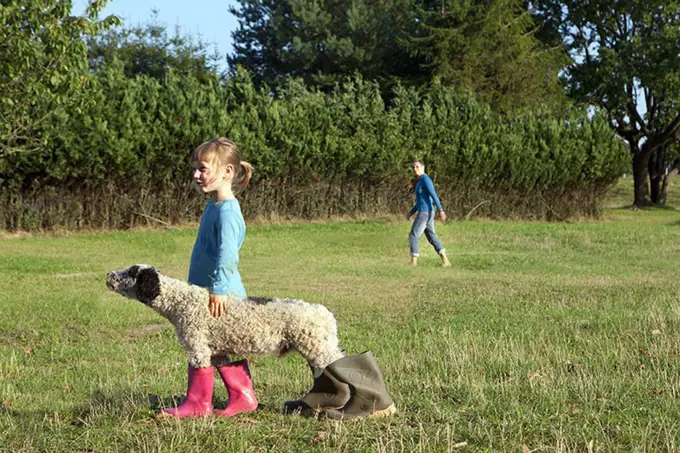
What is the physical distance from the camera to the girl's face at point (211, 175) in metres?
5.90

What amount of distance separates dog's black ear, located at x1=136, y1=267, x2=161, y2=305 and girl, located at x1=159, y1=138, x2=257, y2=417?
1.15 feet

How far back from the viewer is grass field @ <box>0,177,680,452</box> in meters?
5.36

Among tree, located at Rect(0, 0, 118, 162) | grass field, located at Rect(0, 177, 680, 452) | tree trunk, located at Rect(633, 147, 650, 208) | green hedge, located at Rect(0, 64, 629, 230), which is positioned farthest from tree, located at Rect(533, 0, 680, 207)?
tree, located at Rect(0, 0, 118, 162)

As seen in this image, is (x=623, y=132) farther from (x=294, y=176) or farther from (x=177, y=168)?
(x=177, y=168)

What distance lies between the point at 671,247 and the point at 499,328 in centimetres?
1576

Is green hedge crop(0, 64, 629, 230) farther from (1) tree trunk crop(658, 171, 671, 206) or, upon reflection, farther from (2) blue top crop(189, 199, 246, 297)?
(1) tree trunk crop(658, 171, 671, 206)

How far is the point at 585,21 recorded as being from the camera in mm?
47906

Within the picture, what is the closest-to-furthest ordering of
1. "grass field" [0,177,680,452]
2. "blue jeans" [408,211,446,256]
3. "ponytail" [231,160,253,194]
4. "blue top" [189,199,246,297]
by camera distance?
"grass field" [0,177,680,452]
"blue top" [189,199,246,297]
"ponytail" [231,160,253,194]
"blue jeans" [408,211,446,256]

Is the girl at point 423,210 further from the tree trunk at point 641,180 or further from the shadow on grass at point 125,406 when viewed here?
the tree trunk at point 641,180

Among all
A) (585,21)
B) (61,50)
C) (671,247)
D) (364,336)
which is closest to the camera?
(364,336)

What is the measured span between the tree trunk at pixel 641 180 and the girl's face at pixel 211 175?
45818 mm

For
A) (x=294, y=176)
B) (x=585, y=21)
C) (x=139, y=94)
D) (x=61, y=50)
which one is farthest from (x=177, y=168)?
(x=585, y=21)

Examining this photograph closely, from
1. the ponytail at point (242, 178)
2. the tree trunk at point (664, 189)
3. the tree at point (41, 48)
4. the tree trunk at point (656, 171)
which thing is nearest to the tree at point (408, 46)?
the tree trunk at point (656, 171)

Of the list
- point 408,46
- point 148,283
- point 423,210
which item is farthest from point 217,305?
point 408,46
